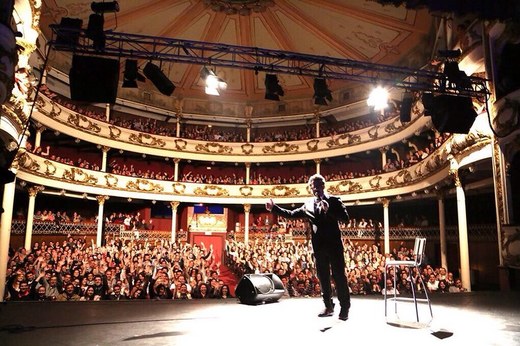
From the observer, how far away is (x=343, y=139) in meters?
23.1

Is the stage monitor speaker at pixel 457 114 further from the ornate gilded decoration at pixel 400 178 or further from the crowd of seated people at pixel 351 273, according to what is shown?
the ornate gilded decoration at pixel 400 178

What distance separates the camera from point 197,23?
65.9 ft

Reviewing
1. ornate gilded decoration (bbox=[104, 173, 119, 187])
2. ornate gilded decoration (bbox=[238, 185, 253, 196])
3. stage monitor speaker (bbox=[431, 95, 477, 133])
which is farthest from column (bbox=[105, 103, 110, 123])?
stage monitor speaker (bbox=[431, 95, 477, 133])

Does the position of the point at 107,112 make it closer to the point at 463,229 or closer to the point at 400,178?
the point at 400,178

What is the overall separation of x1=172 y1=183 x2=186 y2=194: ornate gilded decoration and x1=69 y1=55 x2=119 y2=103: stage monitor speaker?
16.0 metres

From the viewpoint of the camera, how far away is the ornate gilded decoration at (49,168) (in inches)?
679

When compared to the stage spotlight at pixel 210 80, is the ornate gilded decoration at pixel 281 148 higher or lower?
higher

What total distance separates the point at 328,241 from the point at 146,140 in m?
20.6

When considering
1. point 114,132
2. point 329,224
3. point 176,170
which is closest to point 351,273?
point 329,224

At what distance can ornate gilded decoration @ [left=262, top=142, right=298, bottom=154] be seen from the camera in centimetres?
2458

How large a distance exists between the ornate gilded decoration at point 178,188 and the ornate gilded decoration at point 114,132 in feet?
14.6

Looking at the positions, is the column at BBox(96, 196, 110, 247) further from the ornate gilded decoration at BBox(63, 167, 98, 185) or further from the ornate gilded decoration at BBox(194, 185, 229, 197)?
the ornate gilded decoration at BBox(194, 185, 229, 197)

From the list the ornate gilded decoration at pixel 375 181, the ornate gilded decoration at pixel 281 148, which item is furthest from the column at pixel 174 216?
the ornate gilded decoration at pixel 375 181

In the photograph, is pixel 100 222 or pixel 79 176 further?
pixel 100 222
